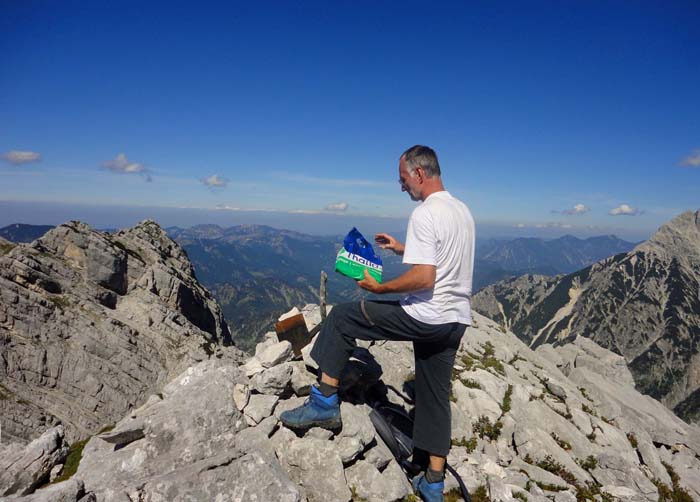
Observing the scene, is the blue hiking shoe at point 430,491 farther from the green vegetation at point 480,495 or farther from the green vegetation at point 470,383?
the green vegetation at point 470,383

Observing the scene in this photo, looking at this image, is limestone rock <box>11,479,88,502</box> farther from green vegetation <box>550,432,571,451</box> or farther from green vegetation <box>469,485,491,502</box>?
green vegetation <box>550,432,571,451</box>

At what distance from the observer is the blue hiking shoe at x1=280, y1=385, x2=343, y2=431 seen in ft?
24.6

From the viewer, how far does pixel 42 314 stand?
63594 millimetres

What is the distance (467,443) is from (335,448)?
273 inches

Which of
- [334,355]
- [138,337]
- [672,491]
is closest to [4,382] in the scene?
[138,337]

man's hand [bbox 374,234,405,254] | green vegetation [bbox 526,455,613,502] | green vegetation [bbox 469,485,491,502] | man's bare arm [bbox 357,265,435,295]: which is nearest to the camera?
man's bare arm [bbox 357,265,435,295]

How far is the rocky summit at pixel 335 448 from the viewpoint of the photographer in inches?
255

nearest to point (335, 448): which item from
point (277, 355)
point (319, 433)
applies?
point (319, 433)

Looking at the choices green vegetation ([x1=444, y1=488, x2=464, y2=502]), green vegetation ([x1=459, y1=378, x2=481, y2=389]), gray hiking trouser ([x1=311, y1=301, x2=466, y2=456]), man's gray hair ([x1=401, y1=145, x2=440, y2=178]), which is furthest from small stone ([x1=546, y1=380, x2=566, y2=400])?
man's gray hair ([x1=401, y1=145, x2=440, y2=178])

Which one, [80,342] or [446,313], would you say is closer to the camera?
[446,313]

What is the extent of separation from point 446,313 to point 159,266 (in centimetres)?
9999

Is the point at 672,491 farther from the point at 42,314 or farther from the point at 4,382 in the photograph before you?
the point at 42,314

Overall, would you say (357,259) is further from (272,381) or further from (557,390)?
(557,390)

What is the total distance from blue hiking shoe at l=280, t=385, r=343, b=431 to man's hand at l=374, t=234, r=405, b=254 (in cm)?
366
